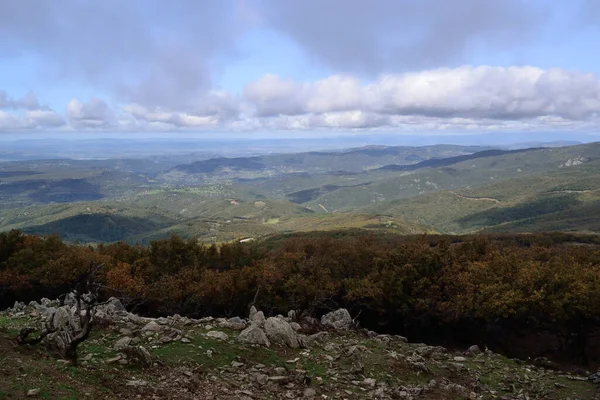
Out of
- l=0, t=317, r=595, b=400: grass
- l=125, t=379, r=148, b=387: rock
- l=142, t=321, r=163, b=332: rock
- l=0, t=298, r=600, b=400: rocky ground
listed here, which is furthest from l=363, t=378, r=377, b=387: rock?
l=142, t=321, r=163, b=332: rock

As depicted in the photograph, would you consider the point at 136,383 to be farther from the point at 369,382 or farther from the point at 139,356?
the point at 369,382

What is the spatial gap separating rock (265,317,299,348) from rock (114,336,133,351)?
7460 mm

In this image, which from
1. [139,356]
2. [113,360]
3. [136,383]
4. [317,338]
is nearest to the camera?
[136,383]

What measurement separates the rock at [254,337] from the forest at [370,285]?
7637 millimetres

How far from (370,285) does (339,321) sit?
23.4ft

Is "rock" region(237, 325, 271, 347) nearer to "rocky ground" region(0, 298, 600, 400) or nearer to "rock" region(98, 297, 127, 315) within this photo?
"rocky ground" region(0, 298, 600, 400)

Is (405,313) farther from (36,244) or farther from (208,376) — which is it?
(36,244)

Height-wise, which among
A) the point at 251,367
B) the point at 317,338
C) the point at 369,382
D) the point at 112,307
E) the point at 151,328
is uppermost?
the point at 151,328

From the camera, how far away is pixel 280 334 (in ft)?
74.7

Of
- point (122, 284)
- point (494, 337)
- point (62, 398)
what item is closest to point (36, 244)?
A: point (122, 284)

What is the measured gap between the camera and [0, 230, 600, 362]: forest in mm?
32625

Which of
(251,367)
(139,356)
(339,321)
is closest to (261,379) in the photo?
(251,367)

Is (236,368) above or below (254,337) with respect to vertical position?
above

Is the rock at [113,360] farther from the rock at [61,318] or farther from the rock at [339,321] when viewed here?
the rock at [339,321]
